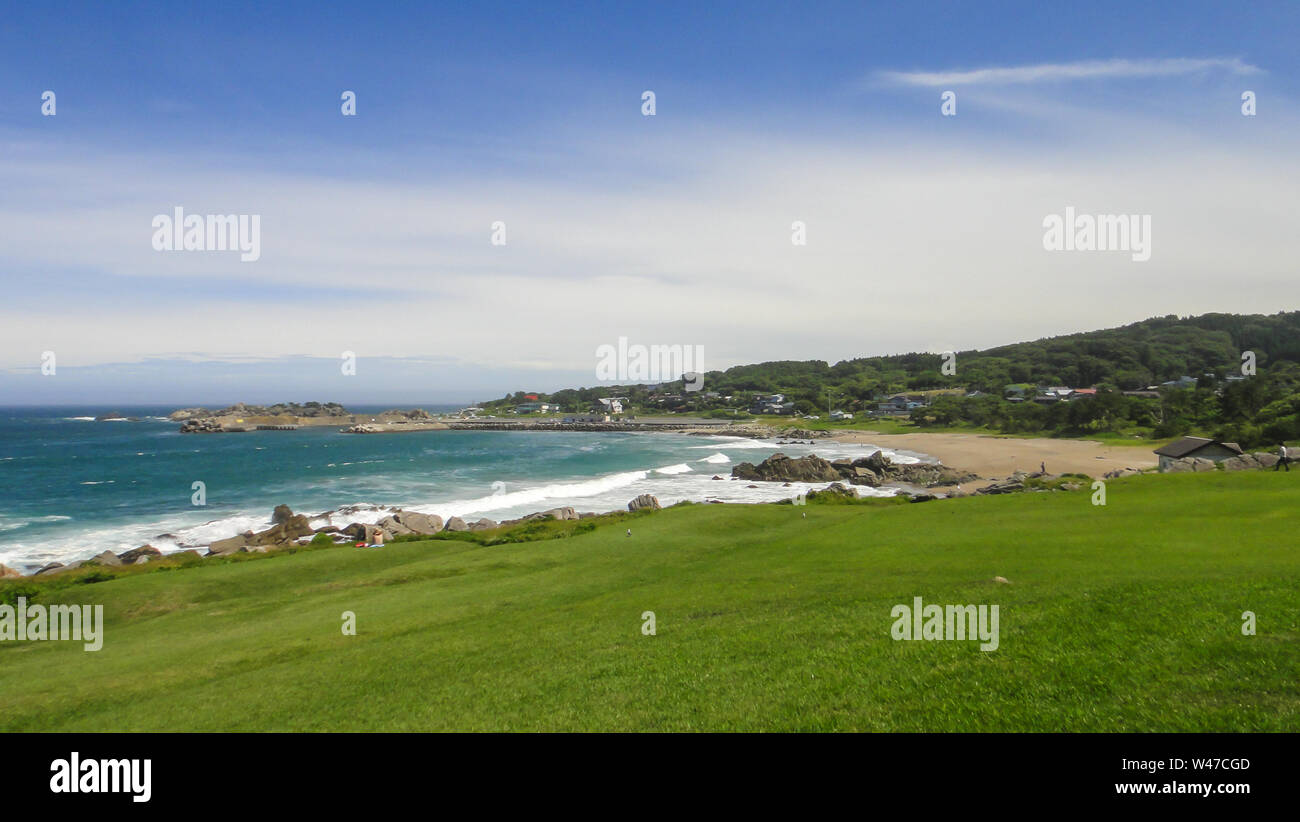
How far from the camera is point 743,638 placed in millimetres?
12469

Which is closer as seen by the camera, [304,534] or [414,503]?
[304,534]

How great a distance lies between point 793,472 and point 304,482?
58.8 metres

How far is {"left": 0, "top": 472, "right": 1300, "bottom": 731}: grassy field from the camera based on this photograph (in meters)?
8.55

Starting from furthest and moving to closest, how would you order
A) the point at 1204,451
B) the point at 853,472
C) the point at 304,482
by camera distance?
the point at 304,482 < the point at 853,472 < the point at 1204,451

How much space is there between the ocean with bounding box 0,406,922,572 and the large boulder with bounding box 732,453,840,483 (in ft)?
9.71

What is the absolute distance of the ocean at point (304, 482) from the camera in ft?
166

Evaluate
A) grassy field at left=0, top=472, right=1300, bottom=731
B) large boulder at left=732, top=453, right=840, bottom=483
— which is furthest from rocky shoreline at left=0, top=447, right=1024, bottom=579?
grassy field at left=0, top=472, right=1300, bottom=731

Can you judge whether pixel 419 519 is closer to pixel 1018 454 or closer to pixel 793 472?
pixel 793 472

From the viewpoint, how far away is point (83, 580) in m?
27.3

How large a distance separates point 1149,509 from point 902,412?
14137 centimetres

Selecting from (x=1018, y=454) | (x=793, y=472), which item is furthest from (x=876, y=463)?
(x=1018, y=454)

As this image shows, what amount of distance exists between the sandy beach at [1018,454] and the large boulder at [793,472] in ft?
53.9
